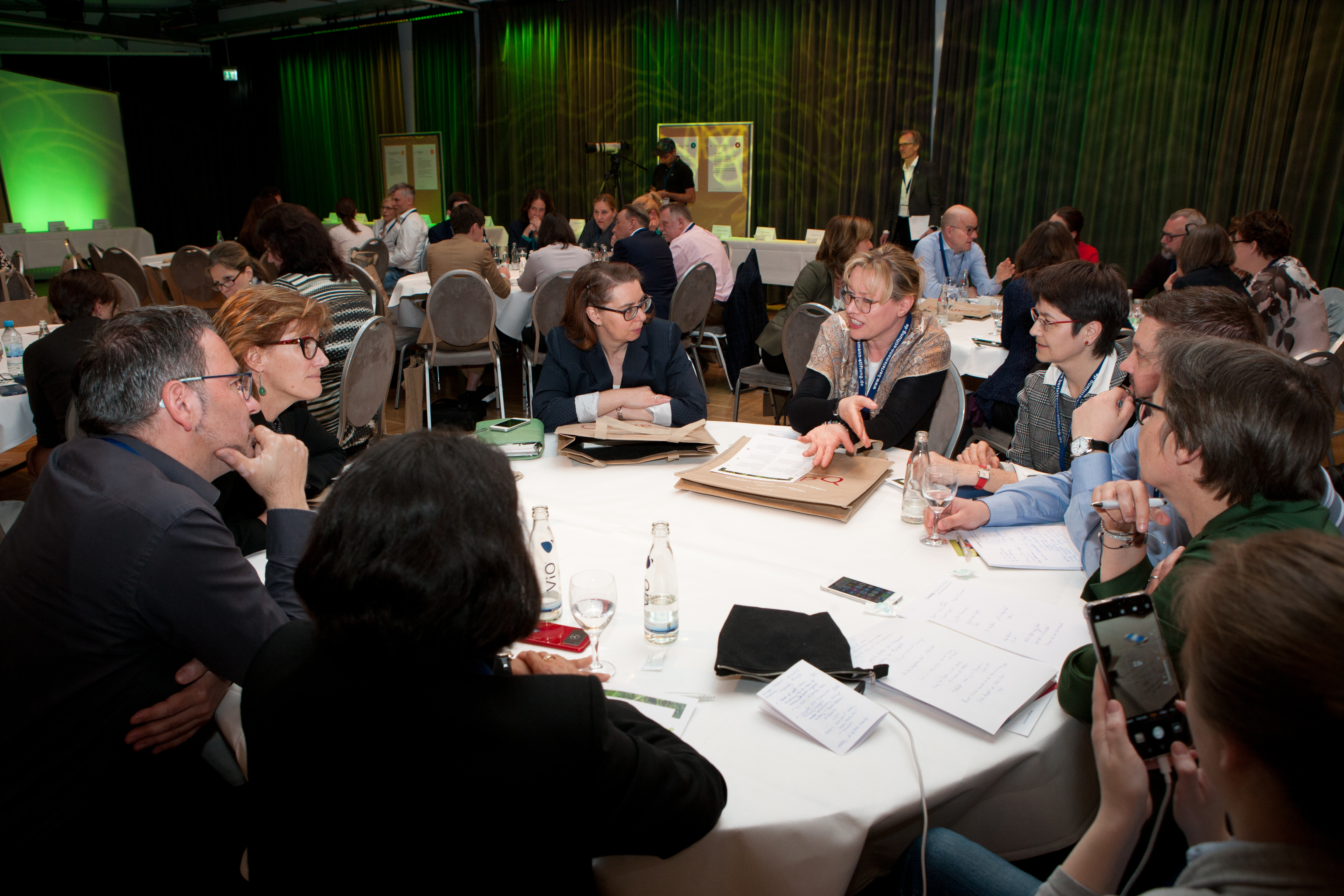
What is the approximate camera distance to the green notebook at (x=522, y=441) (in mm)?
2324

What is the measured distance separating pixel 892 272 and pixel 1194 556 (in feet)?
5.19

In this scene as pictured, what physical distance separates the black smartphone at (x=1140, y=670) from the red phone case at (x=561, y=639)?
0.78 m

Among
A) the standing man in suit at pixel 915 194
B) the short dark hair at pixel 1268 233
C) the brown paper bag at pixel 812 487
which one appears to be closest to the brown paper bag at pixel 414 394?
the brown paper bag at pixel 812 487

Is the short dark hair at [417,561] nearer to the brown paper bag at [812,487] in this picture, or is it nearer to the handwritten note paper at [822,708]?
the handwritten note paper at [822,708]

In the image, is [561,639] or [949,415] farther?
[949,415]

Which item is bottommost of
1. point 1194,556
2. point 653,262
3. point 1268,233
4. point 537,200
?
point 1194,556

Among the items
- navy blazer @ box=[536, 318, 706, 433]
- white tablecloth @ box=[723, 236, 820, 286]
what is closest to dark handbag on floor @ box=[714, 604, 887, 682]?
navy blazer @ box=[536, 318, 706, 433]

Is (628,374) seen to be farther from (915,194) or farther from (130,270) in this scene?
(915,194)

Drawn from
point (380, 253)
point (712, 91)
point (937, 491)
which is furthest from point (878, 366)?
point (712, 91)

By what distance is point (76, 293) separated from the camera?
11.1 ft

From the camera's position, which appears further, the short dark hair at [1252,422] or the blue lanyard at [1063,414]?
the blue lanyard at [1063,414]

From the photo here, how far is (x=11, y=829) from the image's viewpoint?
115cm

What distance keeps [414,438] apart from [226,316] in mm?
1570

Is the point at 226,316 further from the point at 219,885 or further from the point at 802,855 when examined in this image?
the point at 802,855
